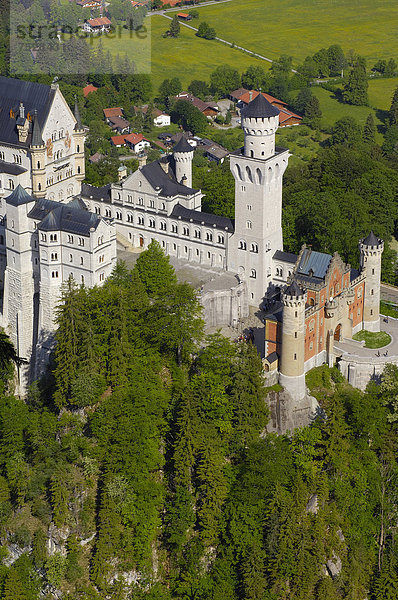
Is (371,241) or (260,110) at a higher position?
(260,110)

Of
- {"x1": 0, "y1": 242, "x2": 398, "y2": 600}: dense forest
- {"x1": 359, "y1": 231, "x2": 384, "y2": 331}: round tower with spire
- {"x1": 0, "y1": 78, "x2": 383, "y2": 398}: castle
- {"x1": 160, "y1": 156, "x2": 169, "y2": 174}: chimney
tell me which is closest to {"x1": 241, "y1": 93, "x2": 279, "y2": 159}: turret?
{"x1": 0, "y1": 78, "x2": 383, "y2": 398}: castle

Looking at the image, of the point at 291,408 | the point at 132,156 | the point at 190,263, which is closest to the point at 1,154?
the point at 190,263

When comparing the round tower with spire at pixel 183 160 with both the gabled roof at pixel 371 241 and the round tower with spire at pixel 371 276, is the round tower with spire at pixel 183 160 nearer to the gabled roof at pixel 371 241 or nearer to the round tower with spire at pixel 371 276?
the round tower with spire at pixel 371 276

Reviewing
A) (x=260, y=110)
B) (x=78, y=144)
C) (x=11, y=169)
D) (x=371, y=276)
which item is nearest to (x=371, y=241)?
(x=371, y=276)

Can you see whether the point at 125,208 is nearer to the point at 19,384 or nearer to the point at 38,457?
the point at 19,384

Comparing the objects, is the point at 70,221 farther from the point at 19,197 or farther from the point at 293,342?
the point at 293,342

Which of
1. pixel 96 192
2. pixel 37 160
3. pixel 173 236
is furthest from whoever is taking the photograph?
pixel 96 192

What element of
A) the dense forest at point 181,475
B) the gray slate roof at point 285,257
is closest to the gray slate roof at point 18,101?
the dense forest at point 181,475
